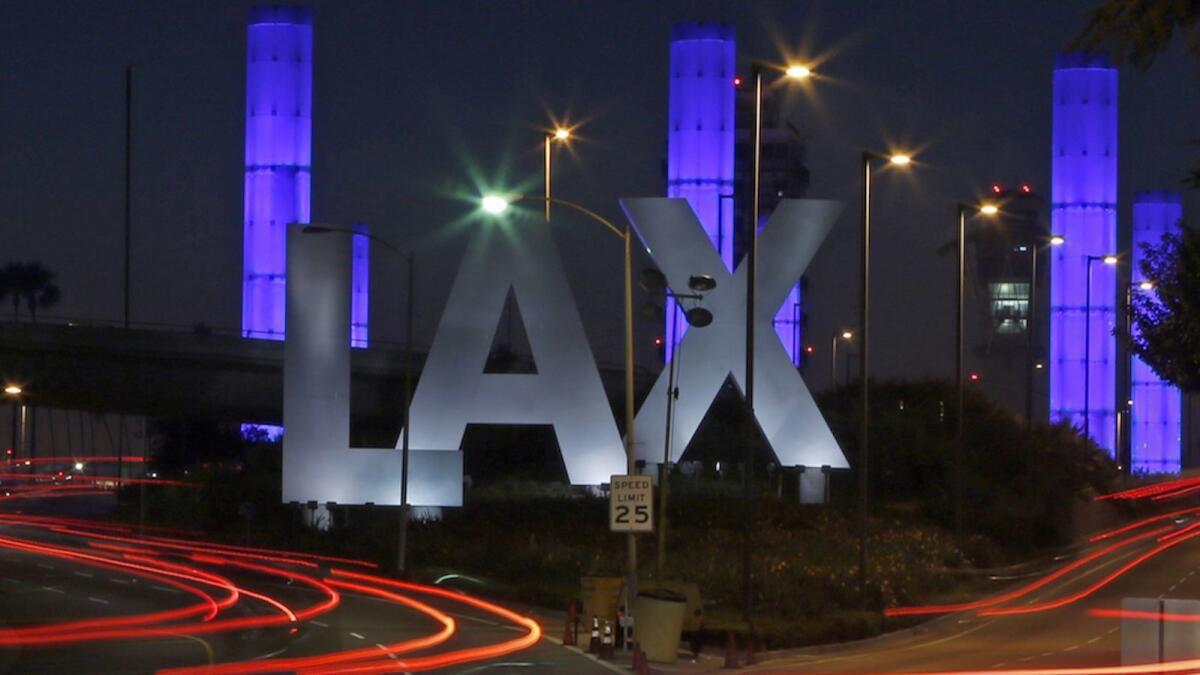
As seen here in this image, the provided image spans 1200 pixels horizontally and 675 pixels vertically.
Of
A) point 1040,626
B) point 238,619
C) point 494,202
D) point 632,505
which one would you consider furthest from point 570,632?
point 1040,626

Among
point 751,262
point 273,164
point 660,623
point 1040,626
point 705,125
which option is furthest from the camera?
point 273,164

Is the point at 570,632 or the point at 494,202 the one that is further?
the point at 570,632

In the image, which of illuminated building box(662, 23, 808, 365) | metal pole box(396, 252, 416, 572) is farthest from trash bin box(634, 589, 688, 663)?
illuminated building box(662, 23, 808, 365)

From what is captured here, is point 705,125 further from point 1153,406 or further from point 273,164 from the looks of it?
point 1153,406

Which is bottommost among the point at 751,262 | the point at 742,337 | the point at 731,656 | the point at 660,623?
the point at 731,656

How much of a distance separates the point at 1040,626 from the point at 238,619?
1593 centimetres

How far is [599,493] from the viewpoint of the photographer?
48094 mm

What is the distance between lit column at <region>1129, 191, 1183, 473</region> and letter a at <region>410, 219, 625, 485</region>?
57857 mm

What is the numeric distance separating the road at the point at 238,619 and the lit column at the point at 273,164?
18774mm

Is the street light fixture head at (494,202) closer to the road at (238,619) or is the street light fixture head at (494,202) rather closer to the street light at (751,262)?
the street light at (751,262)

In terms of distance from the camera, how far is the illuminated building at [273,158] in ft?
220

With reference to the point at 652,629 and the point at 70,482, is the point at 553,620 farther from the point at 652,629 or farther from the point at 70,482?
the point at 70,482

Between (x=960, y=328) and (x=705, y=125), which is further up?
(x=705, y=125)

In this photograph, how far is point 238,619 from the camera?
29844mm
